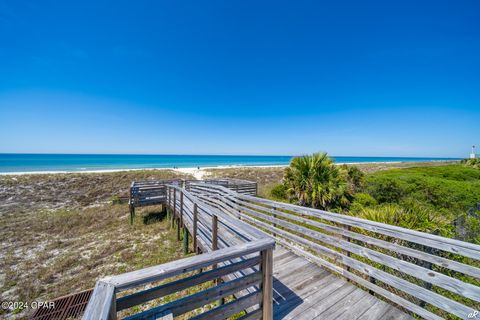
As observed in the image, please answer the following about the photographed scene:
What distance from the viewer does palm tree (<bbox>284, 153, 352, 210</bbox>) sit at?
8.74m

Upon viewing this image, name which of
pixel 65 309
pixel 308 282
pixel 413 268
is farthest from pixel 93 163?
pixel 413 268

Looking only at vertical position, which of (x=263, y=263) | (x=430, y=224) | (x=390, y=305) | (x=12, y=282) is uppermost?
(x=263, y=263)

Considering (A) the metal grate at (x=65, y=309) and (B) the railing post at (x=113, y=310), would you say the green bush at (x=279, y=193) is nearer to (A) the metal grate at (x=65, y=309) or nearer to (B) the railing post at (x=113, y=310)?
(A) the metal grate at (x=65, y=309)

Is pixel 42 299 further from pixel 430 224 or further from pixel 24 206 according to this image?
pixel 24 206

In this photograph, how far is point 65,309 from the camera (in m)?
4.12

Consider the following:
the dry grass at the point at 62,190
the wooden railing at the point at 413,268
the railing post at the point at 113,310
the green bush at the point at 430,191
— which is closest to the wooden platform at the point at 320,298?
the wooden railing at the point at 413,268

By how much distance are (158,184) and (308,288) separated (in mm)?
10003

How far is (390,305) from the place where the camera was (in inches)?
116

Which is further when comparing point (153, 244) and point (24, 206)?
point (24, 206)

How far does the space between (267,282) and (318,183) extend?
7448mm

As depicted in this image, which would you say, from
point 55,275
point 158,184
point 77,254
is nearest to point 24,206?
point 158,184

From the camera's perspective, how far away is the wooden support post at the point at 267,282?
225 centimetres

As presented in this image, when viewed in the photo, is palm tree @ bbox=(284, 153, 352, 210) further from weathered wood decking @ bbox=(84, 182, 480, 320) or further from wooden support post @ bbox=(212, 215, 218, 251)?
wooden support post @ bbox=(212, 215, 218, 251)

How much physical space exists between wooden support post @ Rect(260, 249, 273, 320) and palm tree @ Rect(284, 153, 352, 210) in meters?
6.96
